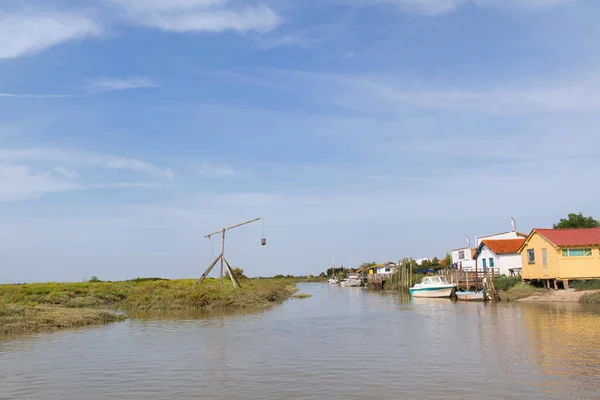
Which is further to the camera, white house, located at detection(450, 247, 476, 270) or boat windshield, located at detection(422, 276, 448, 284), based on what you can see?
white house, located at detection(450, 247, 476, 270)

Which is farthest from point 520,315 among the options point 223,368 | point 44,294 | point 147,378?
point 44,294

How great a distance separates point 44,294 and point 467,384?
44.6 m

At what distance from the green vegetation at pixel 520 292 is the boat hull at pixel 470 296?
5.87 ft

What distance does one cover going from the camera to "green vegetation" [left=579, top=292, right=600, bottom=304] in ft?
124

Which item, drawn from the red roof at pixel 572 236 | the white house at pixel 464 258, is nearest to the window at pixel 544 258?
the red roof at pixel 572 236

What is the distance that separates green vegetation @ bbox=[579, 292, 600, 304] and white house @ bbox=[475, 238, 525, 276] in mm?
16416

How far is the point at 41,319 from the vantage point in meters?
30.4

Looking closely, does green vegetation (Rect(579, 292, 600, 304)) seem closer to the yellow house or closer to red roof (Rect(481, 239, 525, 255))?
the yellow house

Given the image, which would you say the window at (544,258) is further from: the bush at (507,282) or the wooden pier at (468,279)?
the wooden pier at (468,279)

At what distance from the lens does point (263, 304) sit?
4741 centimetres

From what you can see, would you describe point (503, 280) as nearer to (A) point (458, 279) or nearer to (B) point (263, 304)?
(A) point (458, 279)

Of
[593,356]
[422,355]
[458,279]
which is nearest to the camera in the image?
[593,356]

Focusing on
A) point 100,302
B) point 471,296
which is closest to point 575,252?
point 471,296

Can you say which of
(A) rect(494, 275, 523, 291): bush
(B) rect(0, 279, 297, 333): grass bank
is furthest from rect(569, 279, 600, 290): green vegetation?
(B) rect(0, 279, 297, 333): grass bank
